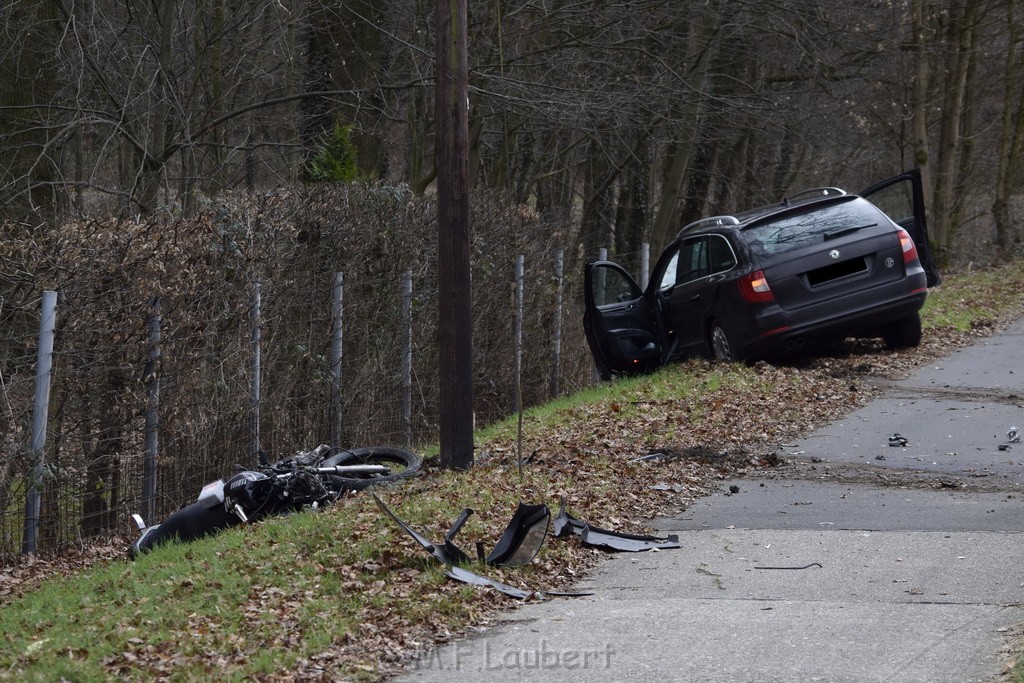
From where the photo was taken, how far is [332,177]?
17.4 m

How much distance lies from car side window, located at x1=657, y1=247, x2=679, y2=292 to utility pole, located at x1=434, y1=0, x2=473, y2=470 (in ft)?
21.0

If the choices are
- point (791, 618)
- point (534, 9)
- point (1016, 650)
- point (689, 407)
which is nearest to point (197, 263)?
point (689, 407)

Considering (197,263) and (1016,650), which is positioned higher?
(197,263)

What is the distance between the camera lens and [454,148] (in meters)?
9.48

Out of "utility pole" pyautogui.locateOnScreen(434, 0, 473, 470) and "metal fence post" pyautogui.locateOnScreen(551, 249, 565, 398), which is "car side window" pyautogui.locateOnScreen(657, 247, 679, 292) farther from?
"utility pole" pyautogui.locateOnScreen(434, 0, 473, 470)

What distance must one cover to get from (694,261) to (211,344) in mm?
6815

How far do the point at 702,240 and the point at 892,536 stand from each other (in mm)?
7658

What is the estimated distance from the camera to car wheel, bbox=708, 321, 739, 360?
47.2 ft

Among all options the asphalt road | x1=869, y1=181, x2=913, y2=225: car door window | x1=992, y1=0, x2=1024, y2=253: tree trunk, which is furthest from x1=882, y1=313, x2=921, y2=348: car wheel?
x1=992, y1=0, x2=1024, y2=253: tree trunk

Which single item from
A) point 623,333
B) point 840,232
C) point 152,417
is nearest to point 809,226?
point 840,232

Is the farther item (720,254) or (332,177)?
(332,177)

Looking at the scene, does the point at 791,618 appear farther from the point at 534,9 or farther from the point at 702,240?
the point at 534,9

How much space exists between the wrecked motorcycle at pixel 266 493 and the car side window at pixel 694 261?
6.10 m

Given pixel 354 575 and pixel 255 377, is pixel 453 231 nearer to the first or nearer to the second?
pixel 255 377
